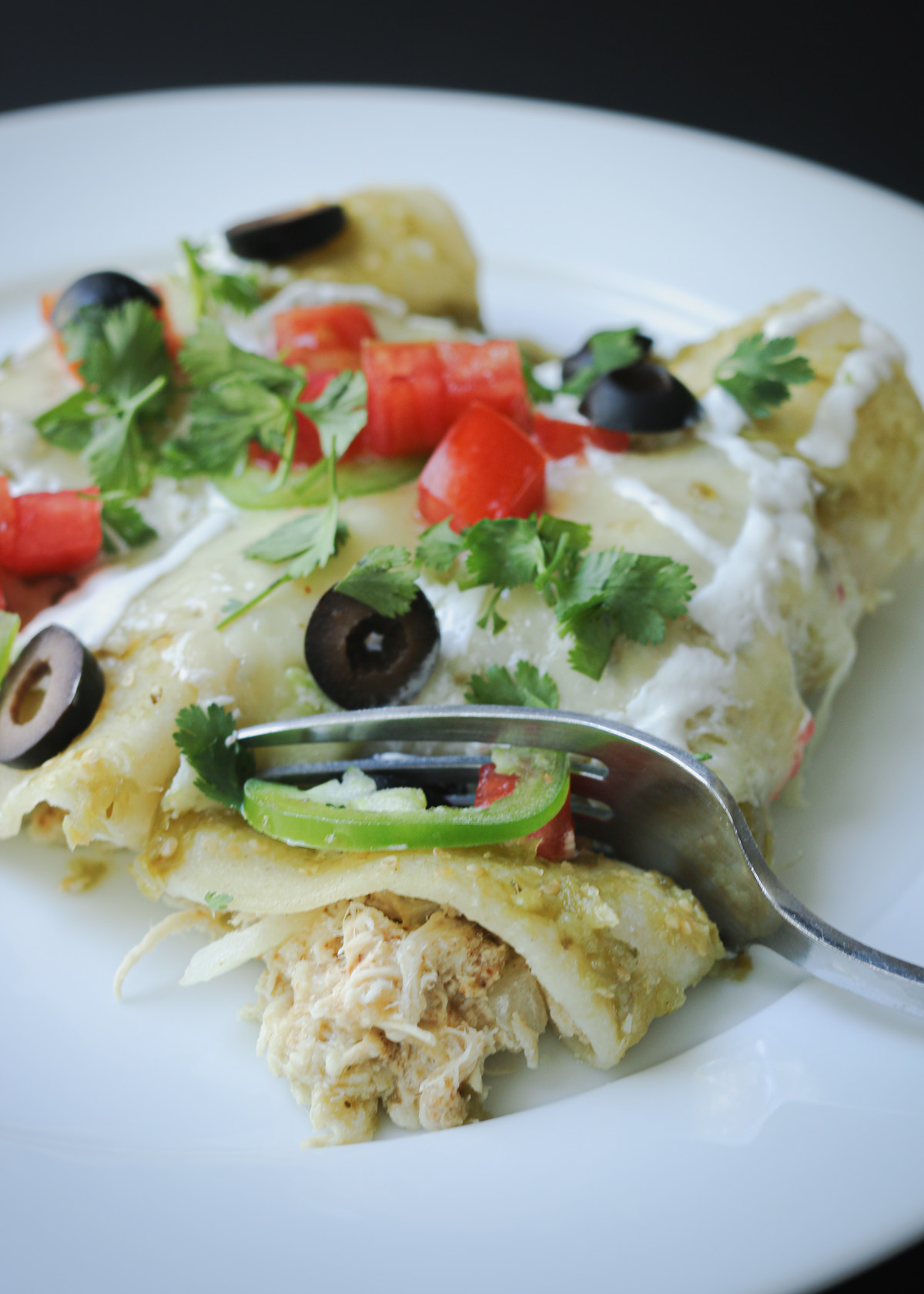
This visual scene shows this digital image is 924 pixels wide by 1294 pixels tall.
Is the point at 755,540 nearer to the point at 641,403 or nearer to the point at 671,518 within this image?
the point at 671,518

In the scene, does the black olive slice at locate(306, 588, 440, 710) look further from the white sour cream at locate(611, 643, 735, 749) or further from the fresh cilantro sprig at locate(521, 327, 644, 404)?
the fresh cilantro sprig at locate(521, 327, 644, 404)

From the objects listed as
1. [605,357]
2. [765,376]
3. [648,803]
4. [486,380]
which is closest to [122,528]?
[486,380]

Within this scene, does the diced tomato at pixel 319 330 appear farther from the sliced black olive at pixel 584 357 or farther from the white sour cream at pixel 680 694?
the white sour cream at pixel 680 694

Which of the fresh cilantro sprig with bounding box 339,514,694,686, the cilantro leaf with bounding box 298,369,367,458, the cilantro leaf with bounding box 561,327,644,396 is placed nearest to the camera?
the fresh cilantro sprig with bounding box 339,514,694,686

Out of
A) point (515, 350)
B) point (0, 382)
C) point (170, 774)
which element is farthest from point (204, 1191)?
point (0, 382)

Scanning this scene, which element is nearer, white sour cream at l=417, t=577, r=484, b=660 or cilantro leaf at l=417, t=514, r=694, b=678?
cilantro leaf at l=417, t=514, r=694, b=678

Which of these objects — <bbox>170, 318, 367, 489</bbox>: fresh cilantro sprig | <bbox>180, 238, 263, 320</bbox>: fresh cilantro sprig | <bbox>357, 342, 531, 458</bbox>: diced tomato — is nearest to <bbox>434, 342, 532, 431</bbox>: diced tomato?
<bbox>357, 342, 531, 458</bbox>: diced tomato

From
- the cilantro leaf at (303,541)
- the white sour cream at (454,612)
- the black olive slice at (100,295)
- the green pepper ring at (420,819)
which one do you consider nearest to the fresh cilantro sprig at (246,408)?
the cilantro leaf at (303,541)
